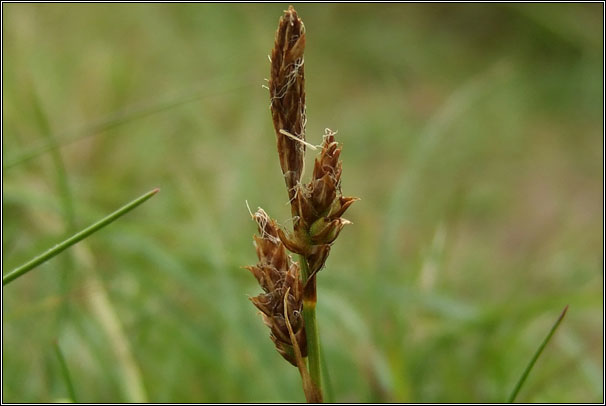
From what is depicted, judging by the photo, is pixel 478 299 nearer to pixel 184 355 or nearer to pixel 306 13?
pixel 184 355

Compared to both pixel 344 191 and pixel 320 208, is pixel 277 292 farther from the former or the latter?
pixel 344 191

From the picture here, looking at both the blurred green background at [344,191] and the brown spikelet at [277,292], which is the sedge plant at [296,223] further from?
the blurred green background at [344,191]

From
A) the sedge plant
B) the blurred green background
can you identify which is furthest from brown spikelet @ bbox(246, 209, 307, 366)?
the blurred green background

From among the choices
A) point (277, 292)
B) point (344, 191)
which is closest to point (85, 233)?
point (277, 292)

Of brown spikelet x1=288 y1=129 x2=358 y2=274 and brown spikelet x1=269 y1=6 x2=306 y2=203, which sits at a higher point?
brown spikelet x1=269 y1=6 x2=306 y2=203

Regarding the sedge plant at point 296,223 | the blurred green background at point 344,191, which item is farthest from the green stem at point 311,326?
the blurred green background at point 344,191

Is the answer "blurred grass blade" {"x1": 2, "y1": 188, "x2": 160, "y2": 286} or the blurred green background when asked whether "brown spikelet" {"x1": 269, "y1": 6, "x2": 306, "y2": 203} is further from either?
the blurred green background
